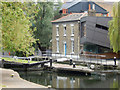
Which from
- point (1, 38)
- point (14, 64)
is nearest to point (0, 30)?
point (1, 38)

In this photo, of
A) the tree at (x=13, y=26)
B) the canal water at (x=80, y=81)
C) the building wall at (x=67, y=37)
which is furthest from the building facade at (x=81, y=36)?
the tree at (x=13, y=26)

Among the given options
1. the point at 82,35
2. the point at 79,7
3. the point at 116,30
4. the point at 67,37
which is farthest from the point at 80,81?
the point at 79,7

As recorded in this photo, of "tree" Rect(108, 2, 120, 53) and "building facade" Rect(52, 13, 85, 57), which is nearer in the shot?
"tree" Rect(108, 2, 120, 53)

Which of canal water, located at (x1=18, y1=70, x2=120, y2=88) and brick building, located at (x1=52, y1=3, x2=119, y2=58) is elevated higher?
brick building, located at (x1=52, y1=3, x2=119, y2=58)

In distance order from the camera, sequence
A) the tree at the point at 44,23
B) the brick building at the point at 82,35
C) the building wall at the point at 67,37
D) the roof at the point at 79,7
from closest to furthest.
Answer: the brick building at the point at 82,35 < the building wall at the point at 67,37 < the tree at the point at 44,23 < the roof at the point at 79,7

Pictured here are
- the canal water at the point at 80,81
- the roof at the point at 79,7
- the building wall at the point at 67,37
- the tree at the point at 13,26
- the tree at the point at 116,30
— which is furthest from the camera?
the roof at the point at 79,7

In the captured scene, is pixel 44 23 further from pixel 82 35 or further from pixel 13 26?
pixel 13 26

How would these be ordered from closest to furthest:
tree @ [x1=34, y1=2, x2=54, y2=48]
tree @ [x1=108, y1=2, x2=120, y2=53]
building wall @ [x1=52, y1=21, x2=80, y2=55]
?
1. tree @ [x1=108, y1=2, x2=120, y2=53]
2. building wall @ [x1=52, y1=21, x2=80, y2=55]
3. tree @ [x1=34, y1=2, x2=54, y2=48]

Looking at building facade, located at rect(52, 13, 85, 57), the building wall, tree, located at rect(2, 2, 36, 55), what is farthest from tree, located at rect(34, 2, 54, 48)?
tree, located at rect(2, 2, 36, 55)

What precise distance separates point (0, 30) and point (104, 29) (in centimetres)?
2439

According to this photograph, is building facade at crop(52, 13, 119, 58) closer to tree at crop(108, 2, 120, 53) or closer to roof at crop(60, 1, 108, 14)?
tree at crop(108, 2, 120, 53)

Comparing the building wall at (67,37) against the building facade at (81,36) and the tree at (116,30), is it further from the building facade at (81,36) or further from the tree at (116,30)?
the tree at (116,30)

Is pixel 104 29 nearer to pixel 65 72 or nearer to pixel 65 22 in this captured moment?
pixel 65 22

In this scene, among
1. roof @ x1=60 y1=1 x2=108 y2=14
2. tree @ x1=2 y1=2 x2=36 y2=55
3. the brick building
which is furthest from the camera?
roof @ x1=60 y1=1 x2=108 y2=14
